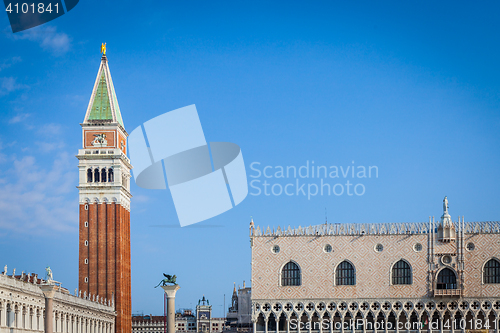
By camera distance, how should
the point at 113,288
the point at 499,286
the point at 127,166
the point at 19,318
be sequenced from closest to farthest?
the point at 19,318 → the point at 499,286 → the point at 113,288 → the point at 127,166

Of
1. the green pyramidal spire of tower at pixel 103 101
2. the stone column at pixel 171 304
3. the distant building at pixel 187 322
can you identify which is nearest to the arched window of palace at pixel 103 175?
the green pyramidal spire of tower at pixel 103 101

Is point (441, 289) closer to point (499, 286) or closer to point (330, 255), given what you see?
point (499, 286)

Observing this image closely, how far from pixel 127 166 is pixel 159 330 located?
64848mm

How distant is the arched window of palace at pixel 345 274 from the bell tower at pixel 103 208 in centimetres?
3244

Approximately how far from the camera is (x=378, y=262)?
2859 inches

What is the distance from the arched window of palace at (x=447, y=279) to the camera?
72000 mm

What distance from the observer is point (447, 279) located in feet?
237

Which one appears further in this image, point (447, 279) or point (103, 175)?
point (103, 175)

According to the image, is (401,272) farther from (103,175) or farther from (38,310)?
(103,175)

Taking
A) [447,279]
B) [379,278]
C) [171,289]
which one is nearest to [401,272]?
[379,278]

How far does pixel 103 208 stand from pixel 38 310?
3337 centimetres

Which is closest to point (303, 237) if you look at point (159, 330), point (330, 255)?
point (330, 255)

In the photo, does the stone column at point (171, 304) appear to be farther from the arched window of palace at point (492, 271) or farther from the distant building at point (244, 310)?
the distant building at point (244, 310)

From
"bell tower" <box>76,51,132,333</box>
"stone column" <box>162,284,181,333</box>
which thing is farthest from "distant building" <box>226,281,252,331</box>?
"stone column" <box>162,284,181,333</box>
